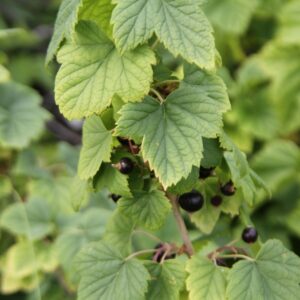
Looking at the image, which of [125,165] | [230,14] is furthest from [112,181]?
[230,14]

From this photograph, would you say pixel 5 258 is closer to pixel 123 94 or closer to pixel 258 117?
pixel 258 117

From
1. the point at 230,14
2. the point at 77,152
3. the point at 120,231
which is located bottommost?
the point at 77,152

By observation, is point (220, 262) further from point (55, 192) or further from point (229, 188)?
point (55, 192)

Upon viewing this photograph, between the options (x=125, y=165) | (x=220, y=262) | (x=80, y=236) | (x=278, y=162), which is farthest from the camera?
(x=278, y=162)

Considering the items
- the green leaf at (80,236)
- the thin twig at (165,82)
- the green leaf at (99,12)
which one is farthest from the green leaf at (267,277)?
the green leaf at (80,236)

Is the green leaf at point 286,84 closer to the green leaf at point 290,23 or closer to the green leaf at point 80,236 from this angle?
the green leaf at point 290,23

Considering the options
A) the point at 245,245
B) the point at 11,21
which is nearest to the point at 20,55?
the point at 11,21

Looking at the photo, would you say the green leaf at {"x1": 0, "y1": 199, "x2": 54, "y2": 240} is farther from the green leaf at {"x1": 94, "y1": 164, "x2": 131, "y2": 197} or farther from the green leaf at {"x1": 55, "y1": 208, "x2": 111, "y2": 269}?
the green leaf at {"x1": 94, "y1": 164, "x2": 131, "y2": 197}
